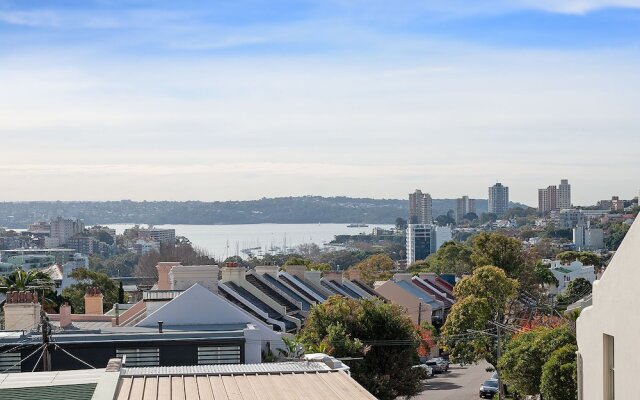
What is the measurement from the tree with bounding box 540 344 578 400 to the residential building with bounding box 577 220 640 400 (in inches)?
1029

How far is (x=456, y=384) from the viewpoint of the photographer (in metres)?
57.0

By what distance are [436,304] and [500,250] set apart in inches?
247

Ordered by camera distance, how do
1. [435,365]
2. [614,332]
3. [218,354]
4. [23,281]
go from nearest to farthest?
[614,332] → [218,354] → [23,281] → [435,365]

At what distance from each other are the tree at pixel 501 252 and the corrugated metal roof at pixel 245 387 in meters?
63.4

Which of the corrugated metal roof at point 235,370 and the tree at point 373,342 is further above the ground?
the corrugated metal roof at point 235,370

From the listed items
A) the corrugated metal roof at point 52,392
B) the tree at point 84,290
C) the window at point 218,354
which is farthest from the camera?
the tree at point 84,290

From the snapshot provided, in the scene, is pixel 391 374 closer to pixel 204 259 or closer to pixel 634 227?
pixel 634 227

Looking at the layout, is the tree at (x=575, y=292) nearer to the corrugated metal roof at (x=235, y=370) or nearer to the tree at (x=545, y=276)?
the tree at (x=545, y=276)

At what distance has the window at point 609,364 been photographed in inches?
378

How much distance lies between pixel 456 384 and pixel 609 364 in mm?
48197

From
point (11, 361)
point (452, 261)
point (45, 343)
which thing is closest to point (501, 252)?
point (452, 261)

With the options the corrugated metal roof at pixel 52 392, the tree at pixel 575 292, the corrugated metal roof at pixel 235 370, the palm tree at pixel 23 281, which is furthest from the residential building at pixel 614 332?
the tree at pixel 575 292

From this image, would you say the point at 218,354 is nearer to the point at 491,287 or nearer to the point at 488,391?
the point at 488,391

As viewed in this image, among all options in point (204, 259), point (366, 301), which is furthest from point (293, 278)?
point (204, 259)
